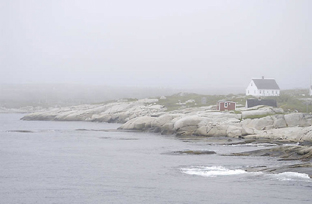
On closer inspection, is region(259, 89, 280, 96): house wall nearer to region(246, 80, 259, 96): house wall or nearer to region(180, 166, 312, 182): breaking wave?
region(246, 80, 259, 96): house wall

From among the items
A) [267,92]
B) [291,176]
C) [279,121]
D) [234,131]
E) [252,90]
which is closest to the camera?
[291,176]

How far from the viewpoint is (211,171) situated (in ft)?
122

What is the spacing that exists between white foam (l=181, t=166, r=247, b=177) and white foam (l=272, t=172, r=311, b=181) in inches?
139

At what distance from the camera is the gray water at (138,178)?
1117 inches

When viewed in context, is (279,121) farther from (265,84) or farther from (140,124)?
(265,84)

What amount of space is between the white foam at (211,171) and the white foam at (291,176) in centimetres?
353

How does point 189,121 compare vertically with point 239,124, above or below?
above

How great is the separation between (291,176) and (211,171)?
24.8ft

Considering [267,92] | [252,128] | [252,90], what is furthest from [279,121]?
[252,90]

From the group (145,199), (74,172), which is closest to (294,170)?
(145,199)

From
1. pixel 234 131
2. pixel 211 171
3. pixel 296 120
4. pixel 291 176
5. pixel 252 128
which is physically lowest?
pixel 211 171

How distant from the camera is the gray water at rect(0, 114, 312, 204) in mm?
28359

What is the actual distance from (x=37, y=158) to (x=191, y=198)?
25.6 metres

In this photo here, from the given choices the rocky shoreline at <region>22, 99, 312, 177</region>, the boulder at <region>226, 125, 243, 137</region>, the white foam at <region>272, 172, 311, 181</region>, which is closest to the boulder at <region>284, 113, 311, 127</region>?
the rocky shoreline at <region>22, 99, 312, 177</region>
